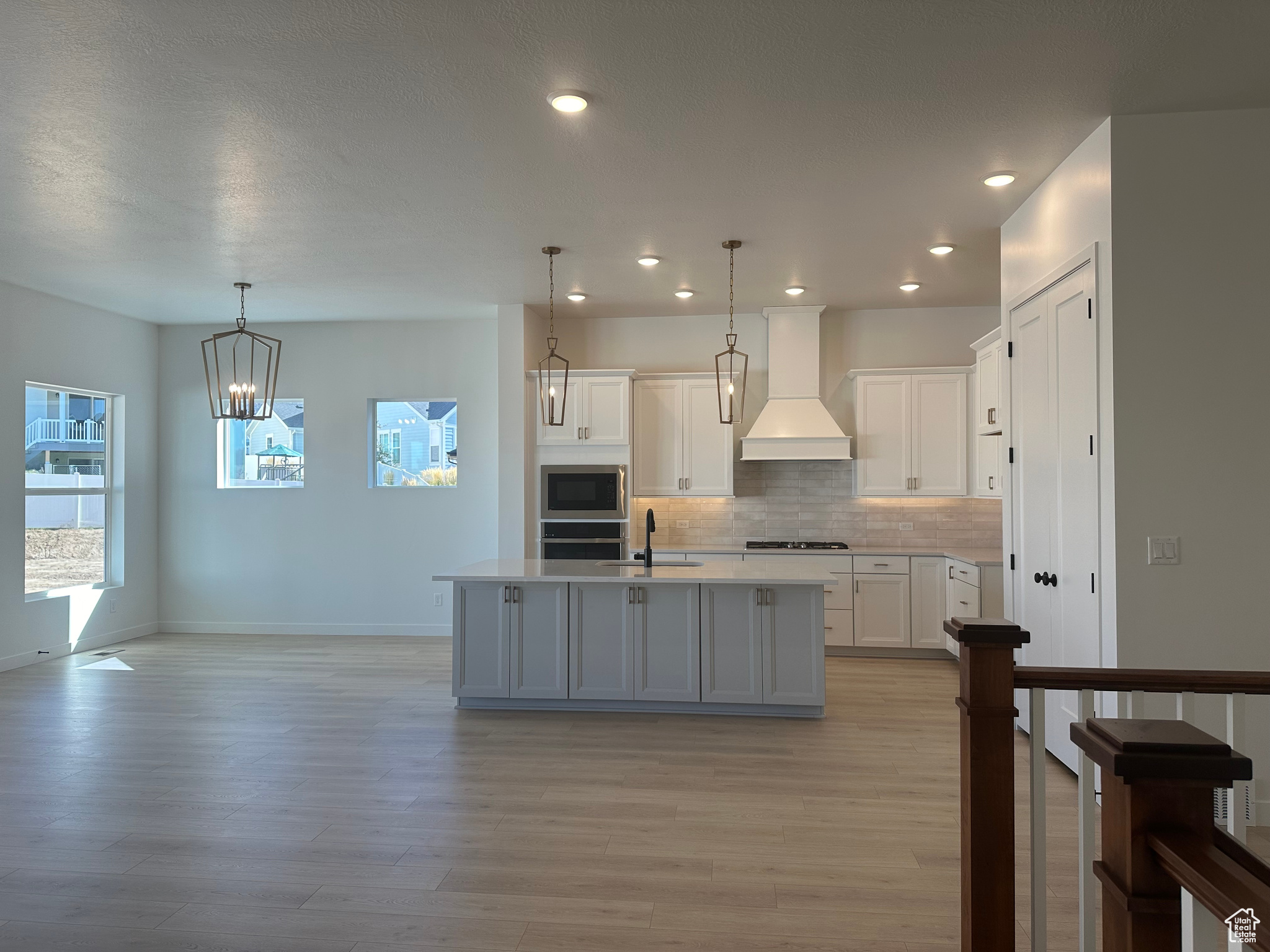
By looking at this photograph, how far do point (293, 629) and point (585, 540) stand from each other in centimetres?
298

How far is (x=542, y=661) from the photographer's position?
196 inches

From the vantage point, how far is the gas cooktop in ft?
22.7

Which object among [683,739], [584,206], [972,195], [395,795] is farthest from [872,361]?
[395,795]

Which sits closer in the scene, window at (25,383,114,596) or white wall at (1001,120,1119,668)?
white wall at (1001,120,1119,668)

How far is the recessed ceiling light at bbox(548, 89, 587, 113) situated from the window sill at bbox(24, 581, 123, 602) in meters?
5.86

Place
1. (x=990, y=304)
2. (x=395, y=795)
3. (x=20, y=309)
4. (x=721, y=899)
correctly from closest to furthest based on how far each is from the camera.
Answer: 1. (x=721, y=899)
2. (x=395, y=795)
3. (x=20, y=309)
4. (x=990, y=304)

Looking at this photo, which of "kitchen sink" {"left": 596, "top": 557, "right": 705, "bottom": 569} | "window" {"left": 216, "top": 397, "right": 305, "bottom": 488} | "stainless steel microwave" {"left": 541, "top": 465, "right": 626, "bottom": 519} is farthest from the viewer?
"window" {"left": 216, "top": 397, "right": 305, "bottom": 488}

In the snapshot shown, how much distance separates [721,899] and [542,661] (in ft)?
7.95

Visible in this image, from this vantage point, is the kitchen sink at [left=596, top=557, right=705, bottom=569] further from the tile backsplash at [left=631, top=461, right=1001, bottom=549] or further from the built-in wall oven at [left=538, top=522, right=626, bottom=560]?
the tile backsplash at [left=631, top=461, right=1001, bottom=549]

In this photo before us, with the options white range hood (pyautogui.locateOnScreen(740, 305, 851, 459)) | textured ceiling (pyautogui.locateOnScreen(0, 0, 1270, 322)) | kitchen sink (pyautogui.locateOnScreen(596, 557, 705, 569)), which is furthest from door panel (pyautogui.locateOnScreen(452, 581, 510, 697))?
white range hood (pyautogui.locateOnScreen(740, 305, 851, 459))

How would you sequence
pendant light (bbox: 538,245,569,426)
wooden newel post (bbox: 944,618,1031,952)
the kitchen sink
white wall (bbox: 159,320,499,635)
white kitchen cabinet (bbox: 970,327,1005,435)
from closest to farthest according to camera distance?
wooden newel post (bbox: 944,618,1031,952)
the kitchen sink
white kitchen cabinet (bbox: 970,327,1005,435)
pendant light (bbox: 538,245,569,426)
white wall (bbox: 159,320,499,635)

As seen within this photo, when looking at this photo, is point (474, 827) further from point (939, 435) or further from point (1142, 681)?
point (939, 435)

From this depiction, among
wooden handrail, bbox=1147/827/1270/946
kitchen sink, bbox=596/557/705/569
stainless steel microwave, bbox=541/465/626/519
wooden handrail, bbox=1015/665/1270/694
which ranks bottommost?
kitchen sink, bbox=596/557/705/569

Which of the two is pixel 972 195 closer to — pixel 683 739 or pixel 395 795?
pixel 683 739
